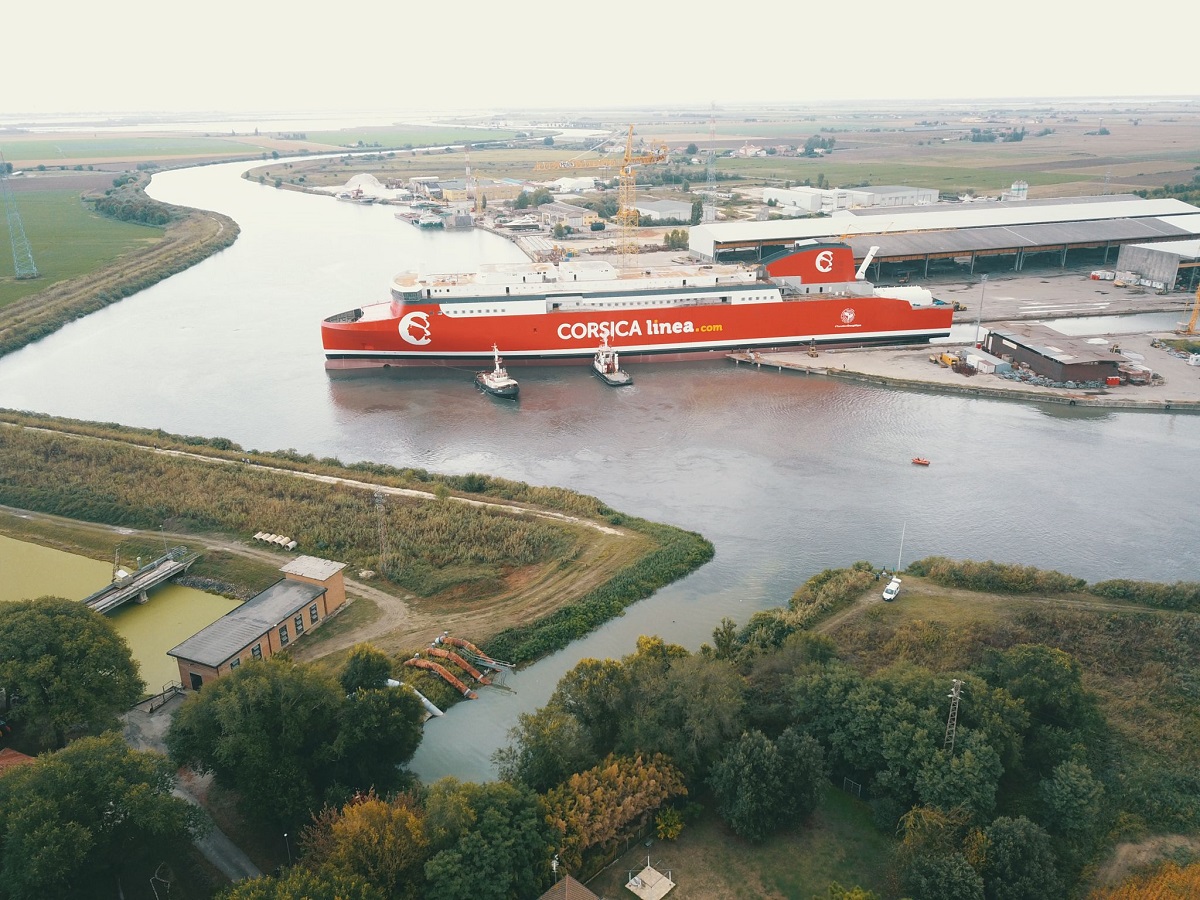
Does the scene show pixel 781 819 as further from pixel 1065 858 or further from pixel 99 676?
pixel 99 676

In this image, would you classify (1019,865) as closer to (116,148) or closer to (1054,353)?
(1054,353)

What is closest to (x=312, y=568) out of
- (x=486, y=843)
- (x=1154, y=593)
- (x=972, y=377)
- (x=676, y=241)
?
(x=486, y=843)

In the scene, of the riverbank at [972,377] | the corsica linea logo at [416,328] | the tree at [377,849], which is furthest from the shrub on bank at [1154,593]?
the corsica linea logo at [416,328]

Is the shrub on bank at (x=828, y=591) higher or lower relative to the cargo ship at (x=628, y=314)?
lower

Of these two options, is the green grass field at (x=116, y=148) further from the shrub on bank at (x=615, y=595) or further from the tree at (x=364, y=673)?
the tree at (x=364, y=673)

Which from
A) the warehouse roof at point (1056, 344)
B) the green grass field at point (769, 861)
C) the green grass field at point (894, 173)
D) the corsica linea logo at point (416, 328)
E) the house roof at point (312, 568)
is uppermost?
the green grass field at point (894, 173)
